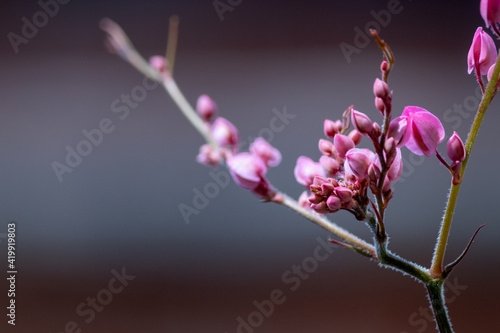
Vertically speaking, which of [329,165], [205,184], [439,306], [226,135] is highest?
[205,184]

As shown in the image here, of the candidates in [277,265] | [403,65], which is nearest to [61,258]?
[277,265]

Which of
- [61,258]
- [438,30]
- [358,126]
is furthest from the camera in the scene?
[61,258]

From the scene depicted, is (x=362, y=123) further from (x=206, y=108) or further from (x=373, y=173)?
(x=206, y=108)

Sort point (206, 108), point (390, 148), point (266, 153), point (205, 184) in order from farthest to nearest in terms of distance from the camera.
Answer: point (205, 184) → point (206, 108) → point (266, 153) → point (390, 148)

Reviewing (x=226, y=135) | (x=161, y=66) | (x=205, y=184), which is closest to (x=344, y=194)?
(x=226, y=135)

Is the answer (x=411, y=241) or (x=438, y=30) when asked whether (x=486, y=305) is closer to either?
(x=411, y=241)

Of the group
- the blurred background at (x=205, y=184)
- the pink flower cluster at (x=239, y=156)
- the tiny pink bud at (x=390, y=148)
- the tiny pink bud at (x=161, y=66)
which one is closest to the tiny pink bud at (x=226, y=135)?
the pink flower cluster at (x=239, y=156)
